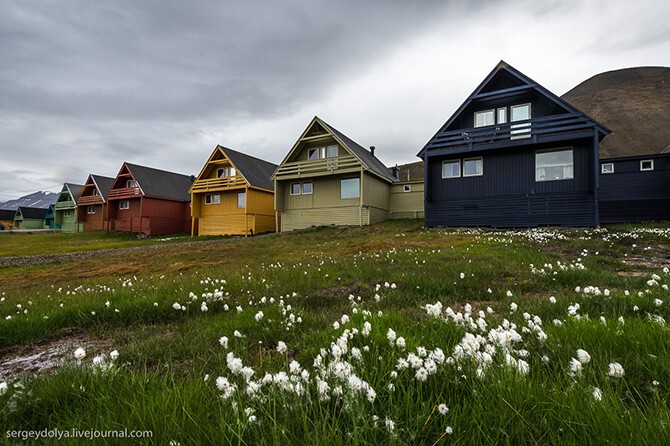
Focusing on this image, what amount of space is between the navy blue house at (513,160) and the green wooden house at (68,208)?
63.6 metres

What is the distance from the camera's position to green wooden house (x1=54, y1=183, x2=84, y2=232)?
56188mm

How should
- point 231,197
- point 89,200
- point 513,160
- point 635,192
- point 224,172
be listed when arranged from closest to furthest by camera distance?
1. point 513,160
2. point 635,192
3. point 231,197
4. point 224,172
5. point 89,200

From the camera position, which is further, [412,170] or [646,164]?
[412,170]

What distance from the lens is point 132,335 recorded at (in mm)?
3844

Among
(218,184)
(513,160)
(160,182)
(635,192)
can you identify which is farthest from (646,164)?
(160,182)

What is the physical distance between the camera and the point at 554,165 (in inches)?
829

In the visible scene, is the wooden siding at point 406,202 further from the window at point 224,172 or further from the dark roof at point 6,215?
the dark roof at point 6,215

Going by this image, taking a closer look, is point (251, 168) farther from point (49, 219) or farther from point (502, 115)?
point (49, 219)

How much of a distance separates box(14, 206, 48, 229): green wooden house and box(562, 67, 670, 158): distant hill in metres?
168

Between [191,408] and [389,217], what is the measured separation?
33.1m

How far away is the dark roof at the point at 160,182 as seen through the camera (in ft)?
142

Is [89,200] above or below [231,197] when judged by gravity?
above

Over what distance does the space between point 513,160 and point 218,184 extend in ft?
102

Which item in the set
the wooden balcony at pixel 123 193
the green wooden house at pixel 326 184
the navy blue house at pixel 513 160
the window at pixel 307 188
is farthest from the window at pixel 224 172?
the navy blue house at pixel 513 160
